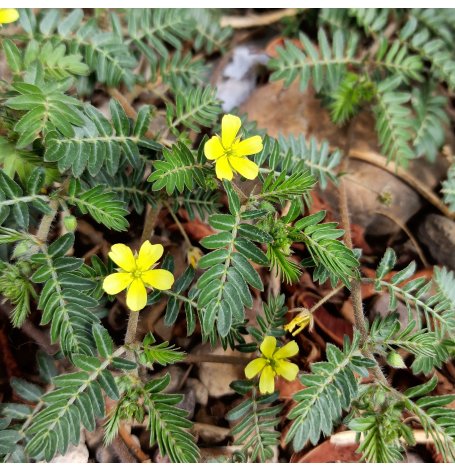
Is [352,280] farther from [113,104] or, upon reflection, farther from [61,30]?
[61,30]

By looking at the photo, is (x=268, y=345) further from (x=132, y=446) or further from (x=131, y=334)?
(x=132, y=446)

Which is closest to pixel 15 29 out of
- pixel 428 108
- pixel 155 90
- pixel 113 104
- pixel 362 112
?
pixel 155 90

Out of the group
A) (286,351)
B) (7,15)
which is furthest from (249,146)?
(7,15)

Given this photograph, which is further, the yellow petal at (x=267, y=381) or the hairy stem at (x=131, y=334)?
the yellow petal at (x=267, y=381)

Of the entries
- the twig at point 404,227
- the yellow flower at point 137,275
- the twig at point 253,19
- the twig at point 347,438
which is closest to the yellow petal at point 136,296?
the yellow flower at point 137,275

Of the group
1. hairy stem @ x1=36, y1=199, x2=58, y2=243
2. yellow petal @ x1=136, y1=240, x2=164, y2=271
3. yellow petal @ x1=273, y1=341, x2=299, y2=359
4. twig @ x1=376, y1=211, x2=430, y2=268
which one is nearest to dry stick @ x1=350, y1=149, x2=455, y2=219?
twig @ x1=376, y1=211, x2=430, y2=268

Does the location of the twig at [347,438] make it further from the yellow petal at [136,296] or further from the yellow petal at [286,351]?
the yellow petal at [136,296]
